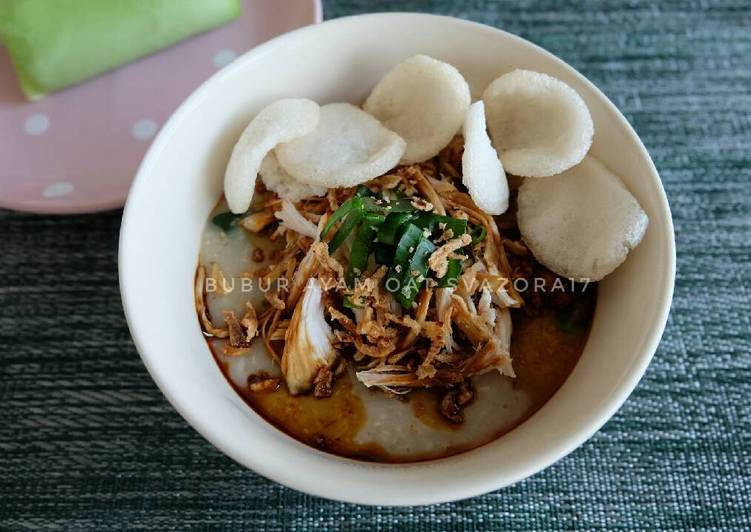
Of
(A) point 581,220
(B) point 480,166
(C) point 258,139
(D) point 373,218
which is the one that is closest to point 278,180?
(C) point 258,139

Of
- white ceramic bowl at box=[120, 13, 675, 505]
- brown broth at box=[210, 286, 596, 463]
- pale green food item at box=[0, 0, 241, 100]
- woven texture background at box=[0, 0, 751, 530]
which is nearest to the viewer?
white ceramic bowl at box=[120, 13, 675, 505]

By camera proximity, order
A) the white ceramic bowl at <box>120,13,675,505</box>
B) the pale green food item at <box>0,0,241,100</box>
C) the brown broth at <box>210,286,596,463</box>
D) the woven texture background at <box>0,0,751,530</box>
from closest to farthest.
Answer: the white ceramic bowl at <box>120,13,675,505</box>
the brown broth at <box>210,286,596,463</box>
the woven texture background at <box>0,0,751,530</box>
the pale green food item at <box>0,0,241,100</box>

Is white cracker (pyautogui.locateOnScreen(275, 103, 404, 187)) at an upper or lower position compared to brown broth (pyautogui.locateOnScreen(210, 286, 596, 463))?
upper

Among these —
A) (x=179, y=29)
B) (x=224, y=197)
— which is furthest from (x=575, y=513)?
(x=179, y=29)

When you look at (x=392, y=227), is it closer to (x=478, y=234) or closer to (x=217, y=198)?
(x=478, y=234)

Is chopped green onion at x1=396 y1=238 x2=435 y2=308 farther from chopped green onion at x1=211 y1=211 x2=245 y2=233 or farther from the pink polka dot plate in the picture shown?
the pink polka dot plate

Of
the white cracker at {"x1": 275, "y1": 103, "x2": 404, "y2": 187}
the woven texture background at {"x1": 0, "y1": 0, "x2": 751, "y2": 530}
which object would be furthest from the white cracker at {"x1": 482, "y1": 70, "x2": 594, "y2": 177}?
the woven texture background at {"x1": 0, "y1": 0, "x2": 751, "y2": 530}
